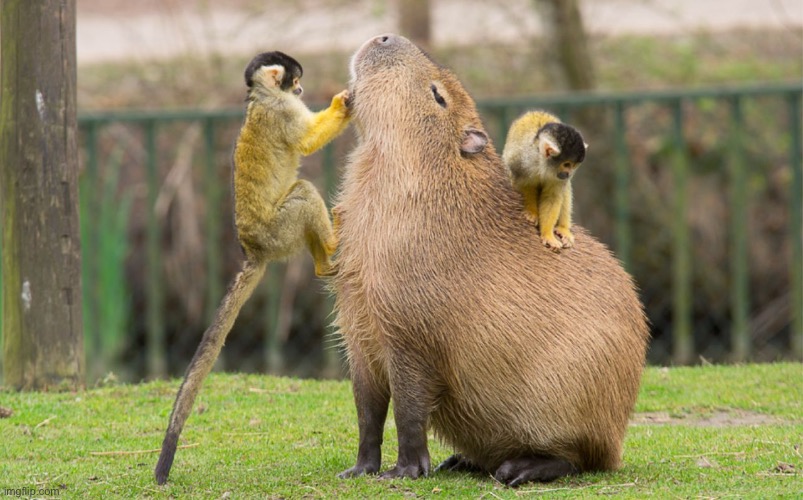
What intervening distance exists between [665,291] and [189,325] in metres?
4.58

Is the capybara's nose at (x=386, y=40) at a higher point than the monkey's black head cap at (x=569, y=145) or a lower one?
higher

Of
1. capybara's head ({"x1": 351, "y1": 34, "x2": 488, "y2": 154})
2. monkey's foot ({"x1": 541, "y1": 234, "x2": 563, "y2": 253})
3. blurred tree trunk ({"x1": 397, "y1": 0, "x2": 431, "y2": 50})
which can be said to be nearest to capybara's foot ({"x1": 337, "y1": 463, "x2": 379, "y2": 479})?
monkey's foot ({"x1": 541, "y1": 234, "x2": 563, "y2": 253})

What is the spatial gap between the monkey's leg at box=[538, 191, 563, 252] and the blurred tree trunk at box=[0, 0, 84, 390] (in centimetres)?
325

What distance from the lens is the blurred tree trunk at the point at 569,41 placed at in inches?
525

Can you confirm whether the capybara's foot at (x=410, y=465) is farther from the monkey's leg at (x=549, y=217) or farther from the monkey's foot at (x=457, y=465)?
the monkey's leg at (x=549, y=217)

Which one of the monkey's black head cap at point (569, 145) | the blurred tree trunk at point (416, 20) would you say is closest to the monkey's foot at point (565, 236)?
the monkey's black head cap at point (569, 145)

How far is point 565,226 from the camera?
18.9ft

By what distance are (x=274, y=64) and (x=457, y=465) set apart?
2022 millimetres

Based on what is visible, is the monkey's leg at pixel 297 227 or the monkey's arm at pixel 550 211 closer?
the monkey's arm at pixel 550 211

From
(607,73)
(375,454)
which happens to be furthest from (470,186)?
(607,73)

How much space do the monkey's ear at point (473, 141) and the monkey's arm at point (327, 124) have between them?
0.55m

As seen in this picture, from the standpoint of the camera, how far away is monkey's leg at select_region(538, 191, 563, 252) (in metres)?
5.64

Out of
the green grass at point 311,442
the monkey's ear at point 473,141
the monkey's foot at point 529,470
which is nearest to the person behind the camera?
the green grass at point 311,442

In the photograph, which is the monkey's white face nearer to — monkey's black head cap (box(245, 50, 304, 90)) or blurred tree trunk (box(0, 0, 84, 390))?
monkey's black head cap (box(245, 50, 304, 90))
